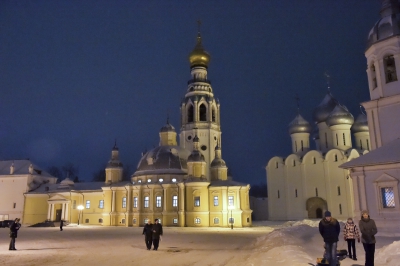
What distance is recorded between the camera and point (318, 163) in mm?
44500

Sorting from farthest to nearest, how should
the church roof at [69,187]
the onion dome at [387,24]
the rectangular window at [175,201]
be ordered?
the church roof at [69,187]
the rectangular window at [175,201]
the onion dome at [387,24]

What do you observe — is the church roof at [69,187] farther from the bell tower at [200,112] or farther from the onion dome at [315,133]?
the onion dome at [315,133]

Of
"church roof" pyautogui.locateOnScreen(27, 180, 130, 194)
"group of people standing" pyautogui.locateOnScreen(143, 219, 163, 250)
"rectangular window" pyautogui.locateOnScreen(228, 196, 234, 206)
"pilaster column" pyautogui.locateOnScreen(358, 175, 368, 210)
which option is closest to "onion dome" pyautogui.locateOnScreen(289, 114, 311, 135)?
"rectangular window" pyautogui.locateOnScreen(228, 196, 234, 206)

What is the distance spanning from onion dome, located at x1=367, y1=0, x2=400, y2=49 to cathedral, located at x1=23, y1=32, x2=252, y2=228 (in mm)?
22711

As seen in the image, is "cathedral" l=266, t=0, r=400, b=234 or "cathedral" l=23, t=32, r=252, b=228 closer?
"cathedral" l=266, t=0, r=400, b=234

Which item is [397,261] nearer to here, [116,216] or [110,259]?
[110,259]

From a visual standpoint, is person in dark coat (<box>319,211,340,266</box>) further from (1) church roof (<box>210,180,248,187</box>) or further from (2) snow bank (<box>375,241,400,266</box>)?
(1) church roof (<box>210,180,248,187</box>)

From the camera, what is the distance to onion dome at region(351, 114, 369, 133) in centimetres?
4725

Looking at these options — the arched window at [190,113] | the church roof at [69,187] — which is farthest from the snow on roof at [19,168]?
the arched window at [190,113]

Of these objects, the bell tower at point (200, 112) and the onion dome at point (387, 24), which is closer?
the onion dome at point (387, 24)

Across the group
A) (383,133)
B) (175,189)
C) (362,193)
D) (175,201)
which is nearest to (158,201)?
(175,201)

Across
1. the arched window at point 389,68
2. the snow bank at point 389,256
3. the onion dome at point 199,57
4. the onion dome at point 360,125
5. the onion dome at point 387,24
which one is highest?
the onion dome at point 199,57

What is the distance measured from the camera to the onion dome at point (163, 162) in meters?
45.8

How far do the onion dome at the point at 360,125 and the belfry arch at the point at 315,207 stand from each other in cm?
1092
